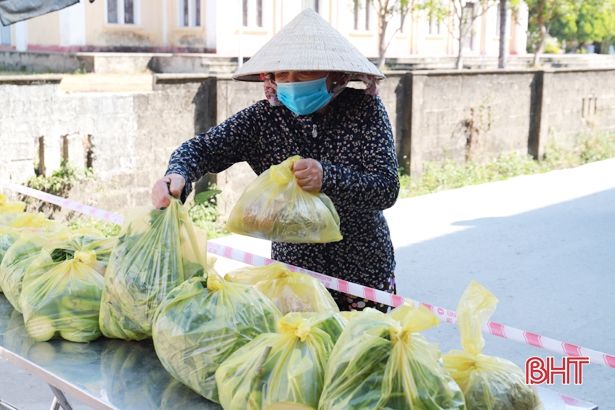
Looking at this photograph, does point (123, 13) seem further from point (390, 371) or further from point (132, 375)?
point (390, 371)

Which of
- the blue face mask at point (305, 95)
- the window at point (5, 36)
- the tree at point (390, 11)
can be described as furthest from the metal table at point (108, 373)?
the window at point (5, 36)

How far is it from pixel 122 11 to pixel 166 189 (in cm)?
1972

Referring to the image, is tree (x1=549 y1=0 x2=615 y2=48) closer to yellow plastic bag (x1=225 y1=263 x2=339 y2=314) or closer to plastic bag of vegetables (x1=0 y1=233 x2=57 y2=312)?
plastic bag of vegetables (x1=0 y1=233 x2=57 y2=312)

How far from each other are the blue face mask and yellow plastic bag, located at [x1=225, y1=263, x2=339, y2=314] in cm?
64

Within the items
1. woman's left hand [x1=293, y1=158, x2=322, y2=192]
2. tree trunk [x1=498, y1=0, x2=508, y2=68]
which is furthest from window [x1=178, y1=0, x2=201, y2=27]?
woman's left hand [x1=293, y1=158, x2=322, y2=192]

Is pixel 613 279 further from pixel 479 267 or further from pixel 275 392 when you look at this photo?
pixel 275 392

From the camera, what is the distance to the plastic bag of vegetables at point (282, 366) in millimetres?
1735

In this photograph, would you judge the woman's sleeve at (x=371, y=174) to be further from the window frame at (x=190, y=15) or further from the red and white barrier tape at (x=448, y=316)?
the window frame at (x=190, y=15)

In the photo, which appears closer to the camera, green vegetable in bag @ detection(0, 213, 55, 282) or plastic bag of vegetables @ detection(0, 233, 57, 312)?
plastic bag of vegetables @ detection(0, 233, 57, 312)

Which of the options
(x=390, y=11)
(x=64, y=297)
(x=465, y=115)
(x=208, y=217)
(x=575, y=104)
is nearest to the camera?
(x=64, y=297)

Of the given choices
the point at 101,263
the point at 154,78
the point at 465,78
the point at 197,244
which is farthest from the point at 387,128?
the point at 465,78

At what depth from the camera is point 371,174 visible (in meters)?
2.64

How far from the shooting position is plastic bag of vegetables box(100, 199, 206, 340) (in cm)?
223

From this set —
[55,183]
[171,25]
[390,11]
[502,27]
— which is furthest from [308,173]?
[171,25]
